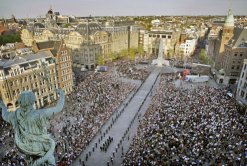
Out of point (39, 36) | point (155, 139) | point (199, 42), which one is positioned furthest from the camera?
point (199, 42)

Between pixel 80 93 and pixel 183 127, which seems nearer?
pixel 183 127

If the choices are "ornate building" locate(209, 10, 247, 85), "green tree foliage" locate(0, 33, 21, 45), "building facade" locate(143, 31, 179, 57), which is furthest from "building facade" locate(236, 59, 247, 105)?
"green tree foliage" locate(0, 33, 21, 45)

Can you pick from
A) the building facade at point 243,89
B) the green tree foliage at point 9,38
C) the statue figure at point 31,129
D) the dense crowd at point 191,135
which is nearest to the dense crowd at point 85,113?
the dense crowd at point 191,135

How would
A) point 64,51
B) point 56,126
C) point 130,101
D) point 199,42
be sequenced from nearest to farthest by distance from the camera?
point 56,126 → point 130,101 → point 64,51 → point 199,42

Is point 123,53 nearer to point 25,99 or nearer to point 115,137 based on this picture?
point 115,137

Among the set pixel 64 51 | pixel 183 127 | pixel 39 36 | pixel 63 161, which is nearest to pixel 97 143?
pixel 63 161

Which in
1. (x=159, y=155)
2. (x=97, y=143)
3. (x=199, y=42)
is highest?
(x=199, y=42)

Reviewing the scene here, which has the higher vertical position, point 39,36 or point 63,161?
point 39,36

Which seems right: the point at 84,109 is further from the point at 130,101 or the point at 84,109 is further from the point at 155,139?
the point at 155,139
